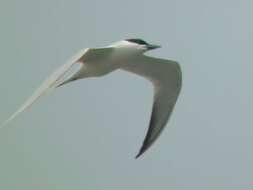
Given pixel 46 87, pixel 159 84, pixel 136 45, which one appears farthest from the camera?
pixel 159 84

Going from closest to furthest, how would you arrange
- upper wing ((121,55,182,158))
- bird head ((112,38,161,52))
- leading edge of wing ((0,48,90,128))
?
leading edge of wing ((0,48,90,128)), bird head ((112,38,161,52)), upper wing ((121,55,182,158))

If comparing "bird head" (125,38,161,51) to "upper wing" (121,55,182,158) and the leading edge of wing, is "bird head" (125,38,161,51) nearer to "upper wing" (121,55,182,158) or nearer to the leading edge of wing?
"upper wing" (121,55,182,158)

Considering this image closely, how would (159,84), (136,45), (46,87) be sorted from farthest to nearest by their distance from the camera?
(159,84)
(136,45)
(46,87)

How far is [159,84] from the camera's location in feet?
8.59

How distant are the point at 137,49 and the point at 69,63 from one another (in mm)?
609

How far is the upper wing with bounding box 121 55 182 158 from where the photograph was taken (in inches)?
99.4

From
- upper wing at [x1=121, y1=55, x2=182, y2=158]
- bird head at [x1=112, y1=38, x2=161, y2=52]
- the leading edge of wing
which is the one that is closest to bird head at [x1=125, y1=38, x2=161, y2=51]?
bird head at [x1=112, y1=38, x2=161, y2=52]

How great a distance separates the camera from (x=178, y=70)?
2535mm

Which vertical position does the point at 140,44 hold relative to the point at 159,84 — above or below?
above

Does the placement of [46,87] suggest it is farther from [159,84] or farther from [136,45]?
[159,84]

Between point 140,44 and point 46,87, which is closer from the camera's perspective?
point 46,87

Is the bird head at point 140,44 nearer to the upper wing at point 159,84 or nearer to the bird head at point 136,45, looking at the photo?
the bird head at point 136,45

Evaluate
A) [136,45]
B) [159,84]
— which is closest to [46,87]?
[136,45]

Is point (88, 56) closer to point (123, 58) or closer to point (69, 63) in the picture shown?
point (123, 58)
